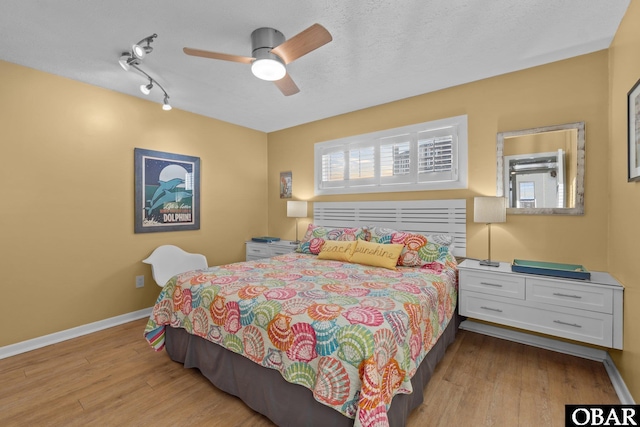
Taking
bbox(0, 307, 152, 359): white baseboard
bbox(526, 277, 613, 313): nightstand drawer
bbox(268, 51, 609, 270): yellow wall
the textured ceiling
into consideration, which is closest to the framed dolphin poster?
the textured ceiling

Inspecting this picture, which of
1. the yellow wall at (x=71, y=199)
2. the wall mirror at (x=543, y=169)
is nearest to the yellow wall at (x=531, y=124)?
the wall mirror at (x=543, y=169)

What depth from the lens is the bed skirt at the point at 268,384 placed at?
1.53 meters

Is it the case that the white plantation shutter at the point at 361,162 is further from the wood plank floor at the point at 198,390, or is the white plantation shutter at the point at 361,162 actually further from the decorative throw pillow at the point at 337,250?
the wood plank floor at the point at 198,390

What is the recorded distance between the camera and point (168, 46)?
237 cm

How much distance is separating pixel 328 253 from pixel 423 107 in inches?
80.9

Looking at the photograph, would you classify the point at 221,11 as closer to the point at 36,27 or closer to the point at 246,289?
the point at 36,27

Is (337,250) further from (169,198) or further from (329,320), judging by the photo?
(169,198)

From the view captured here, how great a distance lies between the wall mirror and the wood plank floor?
4.37 ft

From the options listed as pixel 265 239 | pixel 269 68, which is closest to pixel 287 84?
pixel 269 68

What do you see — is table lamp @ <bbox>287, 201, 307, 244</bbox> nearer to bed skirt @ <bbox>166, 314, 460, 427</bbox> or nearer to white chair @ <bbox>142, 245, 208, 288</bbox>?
white chair @ <bbox>142, 245, 208, 288</bbox>

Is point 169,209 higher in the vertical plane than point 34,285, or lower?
higher

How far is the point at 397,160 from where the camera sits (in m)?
3.63

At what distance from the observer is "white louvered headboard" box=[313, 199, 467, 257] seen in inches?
124

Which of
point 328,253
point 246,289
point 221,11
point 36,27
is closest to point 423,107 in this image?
point 328,253
